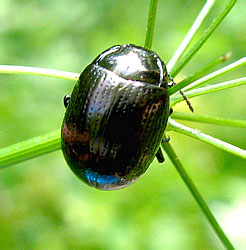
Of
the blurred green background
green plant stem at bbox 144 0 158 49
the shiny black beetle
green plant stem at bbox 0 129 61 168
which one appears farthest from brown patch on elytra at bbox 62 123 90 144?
the blurred green background

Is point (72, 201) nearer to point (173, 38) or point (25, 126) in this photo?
point (25, 126)

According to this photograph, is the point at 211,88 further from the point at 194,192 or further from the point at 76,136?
the point at 76,136

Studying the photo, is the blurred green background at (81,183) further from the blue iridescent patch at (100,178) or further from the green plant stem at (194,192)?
the blue iridescent patch at (100,178)

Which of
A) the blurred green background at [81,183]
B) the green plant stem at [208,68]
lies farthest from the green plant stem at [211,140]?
the blurred green background at [81,183]

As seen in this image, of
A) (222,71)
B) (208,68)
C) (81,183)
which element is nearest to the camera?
(208,68)


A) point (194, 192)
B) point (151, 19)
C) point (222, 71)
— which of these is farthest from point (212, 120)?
point (151, 19)

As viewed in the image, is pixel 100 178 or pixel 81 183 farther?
pixel 81 183
